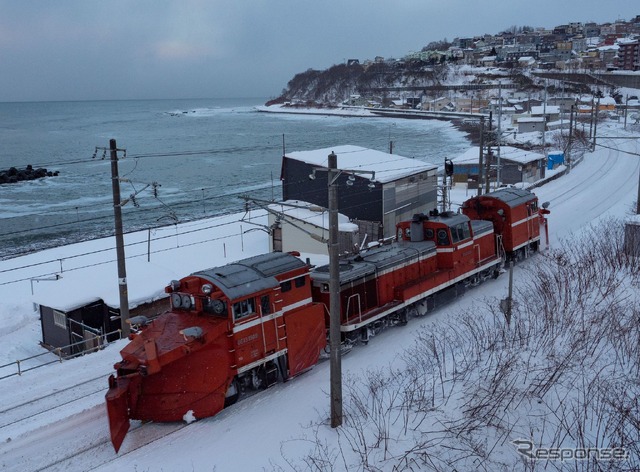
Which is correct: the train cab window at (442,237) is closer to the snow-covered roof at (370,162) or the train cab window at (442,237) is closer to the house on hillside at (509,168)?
the snow-covered roof at (370,162)

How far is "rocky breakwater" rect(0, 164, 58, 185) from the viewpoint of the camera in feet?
211

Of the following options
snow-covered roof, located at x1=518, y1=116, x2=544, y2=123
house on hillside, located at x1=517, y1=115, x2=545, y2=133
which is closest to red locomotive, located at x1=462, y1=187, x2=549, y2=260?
snow-covered roof, located at x1=518, y1=116, x2=544, y2=123

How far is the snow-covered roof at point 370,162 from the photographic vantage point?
105 feet

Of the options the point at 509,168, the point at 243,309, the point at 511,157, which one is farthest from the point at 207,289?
the point at 511,157

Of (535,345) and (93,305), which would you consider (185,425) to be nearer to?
(535,345)

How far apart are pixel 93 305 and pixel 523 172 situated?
37118 millimetres

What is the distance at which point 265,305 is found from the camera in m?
13.5

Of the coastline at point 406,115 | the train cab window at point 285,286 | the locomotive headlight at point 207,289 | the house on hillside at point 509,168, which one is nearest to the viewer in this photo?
the locomotive headlight at point 207,289

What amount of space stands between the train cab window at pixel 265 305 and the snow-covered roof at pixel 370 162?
58.9 ft

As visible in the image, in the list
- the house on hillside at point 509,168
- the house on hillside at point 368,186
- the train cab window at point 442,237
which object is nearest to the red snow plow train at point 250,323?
the train cab window at point 442,237

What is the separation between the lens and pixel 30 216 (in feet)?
158

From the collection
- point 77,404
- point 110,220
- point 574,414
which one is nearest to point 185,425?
point 77,404

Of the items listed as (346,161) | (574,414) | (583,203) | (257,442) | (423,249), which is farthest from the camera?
(583,203)

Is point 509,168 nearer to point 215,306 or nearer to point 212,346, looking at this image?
point 215,306
